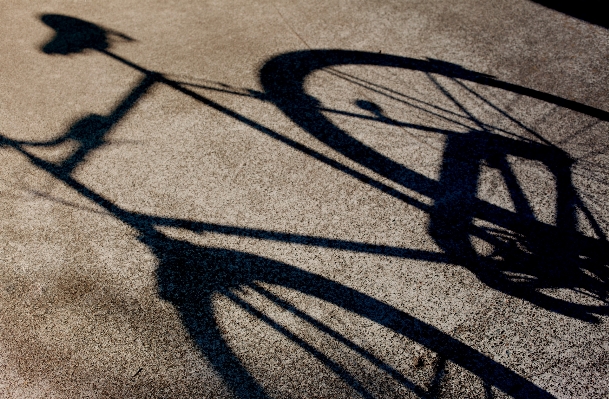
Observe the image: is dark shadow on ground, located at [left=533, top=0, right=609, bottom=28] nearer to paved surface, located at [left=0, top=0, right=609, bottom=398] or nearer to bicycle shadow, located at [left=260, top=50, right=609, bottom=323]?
paved surface, located at [left=0, top=0, right=609, bottom=398]

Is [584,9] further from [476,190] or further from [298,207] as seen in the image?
[298,207]

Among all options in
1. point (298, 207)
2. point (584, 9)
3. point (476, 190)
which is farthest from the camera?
point (584, 9)

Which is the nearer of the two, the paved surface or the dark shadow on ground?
the paved surface

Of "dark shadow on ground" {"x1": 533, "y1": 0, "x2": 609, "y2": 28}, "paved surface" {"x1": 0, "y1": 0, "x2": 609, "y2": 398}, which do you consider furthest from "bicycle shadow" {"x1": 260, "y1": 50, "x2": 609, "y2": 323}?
"dark shadow on ground" {"x1": 533, "y1": 0, "x2": 609, "y2": 28}

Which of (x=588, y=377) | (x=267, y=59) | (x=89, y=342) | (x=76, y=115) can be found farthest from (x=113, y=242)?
(x=588, y=377)

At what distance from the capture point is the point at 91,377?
3.67 m

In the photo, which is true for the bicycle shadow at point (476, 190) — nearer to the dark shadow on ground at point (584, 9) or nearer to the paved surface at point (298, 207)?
the paved surface at point (298, 207)

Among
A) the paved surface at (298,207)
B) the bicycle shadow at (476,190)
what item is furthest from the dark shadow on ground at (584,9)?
the bicycle shadow at (476,190)

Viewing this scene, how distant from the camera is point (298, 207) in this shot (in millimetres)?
4930

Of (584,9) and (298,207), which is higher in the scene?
(584,9)

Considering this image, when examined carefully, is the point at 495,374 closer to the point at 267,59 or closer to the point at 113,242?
the point at 113,242

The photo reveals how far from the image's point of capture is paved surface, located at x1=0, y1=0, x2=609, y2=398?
3.80 m

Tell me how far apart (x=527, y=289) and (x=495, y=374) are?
38.5 inches

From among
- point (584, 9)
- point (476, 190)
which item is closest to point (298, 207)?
point (476, 190)
